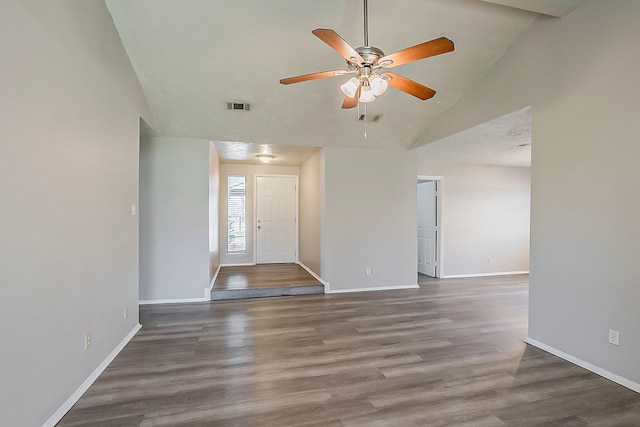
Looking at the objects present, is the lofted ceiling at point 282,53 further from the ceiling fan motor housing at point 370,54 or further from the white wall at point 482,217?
the white wall at point 482,217

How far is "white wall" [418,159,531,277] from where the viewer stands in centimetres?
623

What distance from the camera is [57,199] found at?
191 centimetres

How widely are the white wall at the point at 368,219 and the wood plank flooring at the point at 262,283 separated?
1.32 ft

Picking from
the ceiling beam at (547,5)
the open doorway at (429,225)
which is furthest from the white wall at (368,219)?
the ceiling beam at (547,5)

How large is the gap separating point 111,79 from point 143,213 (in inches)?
85.3

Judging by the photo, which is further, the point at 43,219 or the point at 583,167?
the point at 583,167

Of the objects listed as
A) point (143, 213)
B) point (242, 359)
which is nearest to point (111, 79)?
point (143, 213)

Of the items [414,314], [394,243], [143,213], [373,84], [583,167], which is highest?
[373,84]

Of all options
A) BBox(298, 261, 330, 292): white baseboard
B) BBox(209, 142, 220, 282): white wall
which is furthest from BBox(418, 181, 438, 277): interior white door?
BBox(209, 142, 220, 282): white wall

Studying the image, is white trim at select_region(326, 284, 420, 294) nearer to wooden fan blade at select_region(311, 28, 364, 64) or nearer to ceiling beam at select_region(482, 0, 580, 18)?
wooden fan blade at select_region(311, 28, 364, 64)

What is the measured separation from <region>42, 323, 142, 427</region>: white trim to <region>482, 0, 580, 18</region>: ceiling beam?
4.38 meters

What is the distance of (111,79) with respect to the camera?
270cm

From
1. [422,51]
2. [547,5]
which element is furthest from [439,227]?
[422,51]

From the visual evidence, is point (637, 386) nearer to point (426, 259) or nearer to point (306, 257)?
point (426, 259)
